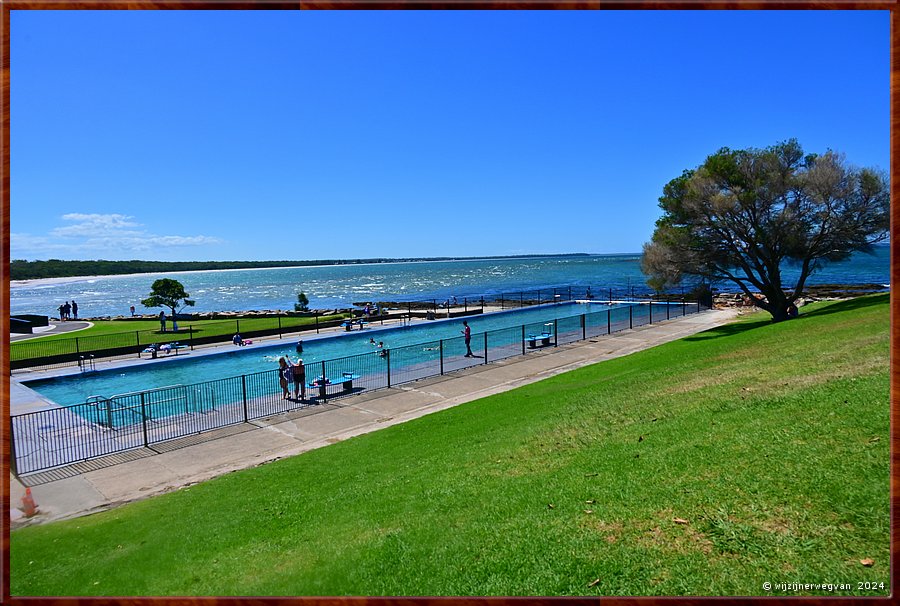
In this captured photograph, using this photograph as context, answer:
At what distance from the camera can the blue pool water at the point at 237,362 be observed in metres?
18.8

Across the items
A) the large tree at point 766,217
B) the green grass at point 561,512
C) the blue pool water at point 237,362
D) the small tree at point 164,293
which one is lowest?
the blue pool water at point 237,362

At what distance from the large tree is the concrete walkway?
9.77 m

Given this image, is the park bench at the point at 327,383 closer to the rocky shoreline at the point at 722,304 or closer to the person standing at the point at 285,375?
the person standing at the point at 285,375

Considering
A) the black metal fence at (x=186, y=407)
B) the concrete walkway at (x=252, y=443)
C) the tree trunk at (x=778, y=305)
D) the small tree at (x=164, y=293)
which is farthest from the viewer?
the small tree at (x=164, y=293)

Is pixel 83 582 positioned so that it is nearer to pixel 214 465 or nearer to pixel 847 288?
pixel 214 465

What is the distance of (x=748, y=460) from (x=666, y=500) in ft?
4.00

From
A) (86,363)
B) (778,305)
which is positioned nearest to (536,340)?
(778,305)

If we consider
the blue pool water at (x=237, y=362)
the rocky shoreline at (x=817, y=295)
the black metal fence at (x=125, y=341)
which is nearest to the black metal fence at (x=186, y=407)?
the blue pool water at (x=237, y=362)

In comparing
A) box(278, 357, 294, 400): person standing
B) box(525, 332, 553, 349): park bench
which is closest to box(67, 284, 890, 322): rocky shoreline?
box(525, 332, 553, 349): park bench

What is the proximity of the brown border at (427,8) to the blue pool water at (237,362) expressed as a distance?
12.4m

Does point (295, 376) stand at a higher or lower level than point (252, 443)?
higher

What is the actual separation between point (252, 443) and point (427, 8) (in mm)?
10622

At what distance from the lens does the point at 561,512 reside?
497cm

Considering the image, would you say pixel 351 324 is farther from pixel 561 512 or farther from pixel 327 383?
pixel 561 512
